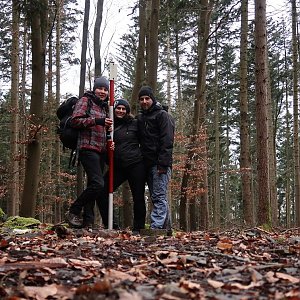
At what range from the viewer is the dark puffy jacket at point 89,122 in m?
6.76

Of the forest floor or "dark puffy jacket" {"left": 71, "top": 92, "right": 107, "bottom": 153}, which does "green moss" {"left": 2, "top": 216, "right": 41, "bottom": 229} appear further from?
the forest floor

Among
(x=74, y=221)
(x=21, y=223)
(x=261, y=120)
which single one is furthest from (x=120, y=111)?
(x=261, y=120)

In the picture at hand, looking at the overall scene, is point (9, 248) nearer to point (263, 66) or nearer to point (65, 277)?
point (65, 277)

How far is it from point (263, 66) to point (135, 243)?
5475 mm

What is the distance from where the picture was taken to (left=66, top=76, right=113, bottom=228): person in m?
6.79

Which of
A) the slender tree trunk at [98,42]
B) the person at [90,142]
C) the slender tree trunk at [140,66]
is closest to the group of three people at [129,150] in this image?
the person at [90,142]

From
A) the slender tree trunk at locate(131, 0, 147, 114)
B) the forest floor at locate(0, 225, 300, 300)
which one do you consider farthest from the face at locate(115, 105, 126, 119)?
the slender tree trunk at locate(131, 0, 147, 114)

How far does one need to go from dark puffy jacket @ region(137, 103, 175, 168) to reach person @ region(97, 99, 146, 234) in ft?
0.49

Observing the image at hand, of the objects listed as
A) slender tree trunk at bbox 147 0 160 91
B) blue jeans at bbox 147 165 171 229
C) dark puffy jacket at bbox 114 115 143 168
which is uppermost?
slender tree trunk at bbox 147 0 160 91

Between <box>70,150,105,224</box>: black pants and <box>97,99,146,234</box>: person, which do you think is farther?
<box>97,99,146,234</box>: person

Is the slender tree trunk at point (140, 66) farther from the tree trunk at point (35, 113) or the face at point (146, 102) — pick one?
the face at point (146, 102)

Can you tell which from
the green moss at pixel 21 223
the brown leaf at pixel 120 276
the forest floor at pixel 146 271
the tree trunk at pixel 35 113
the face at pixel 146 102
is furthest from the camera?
the tree trunk at pixel 35 113

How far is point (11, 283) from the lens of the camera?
2.97m

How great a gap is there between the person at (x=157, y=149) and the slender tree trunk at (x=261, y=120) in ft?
8.94
